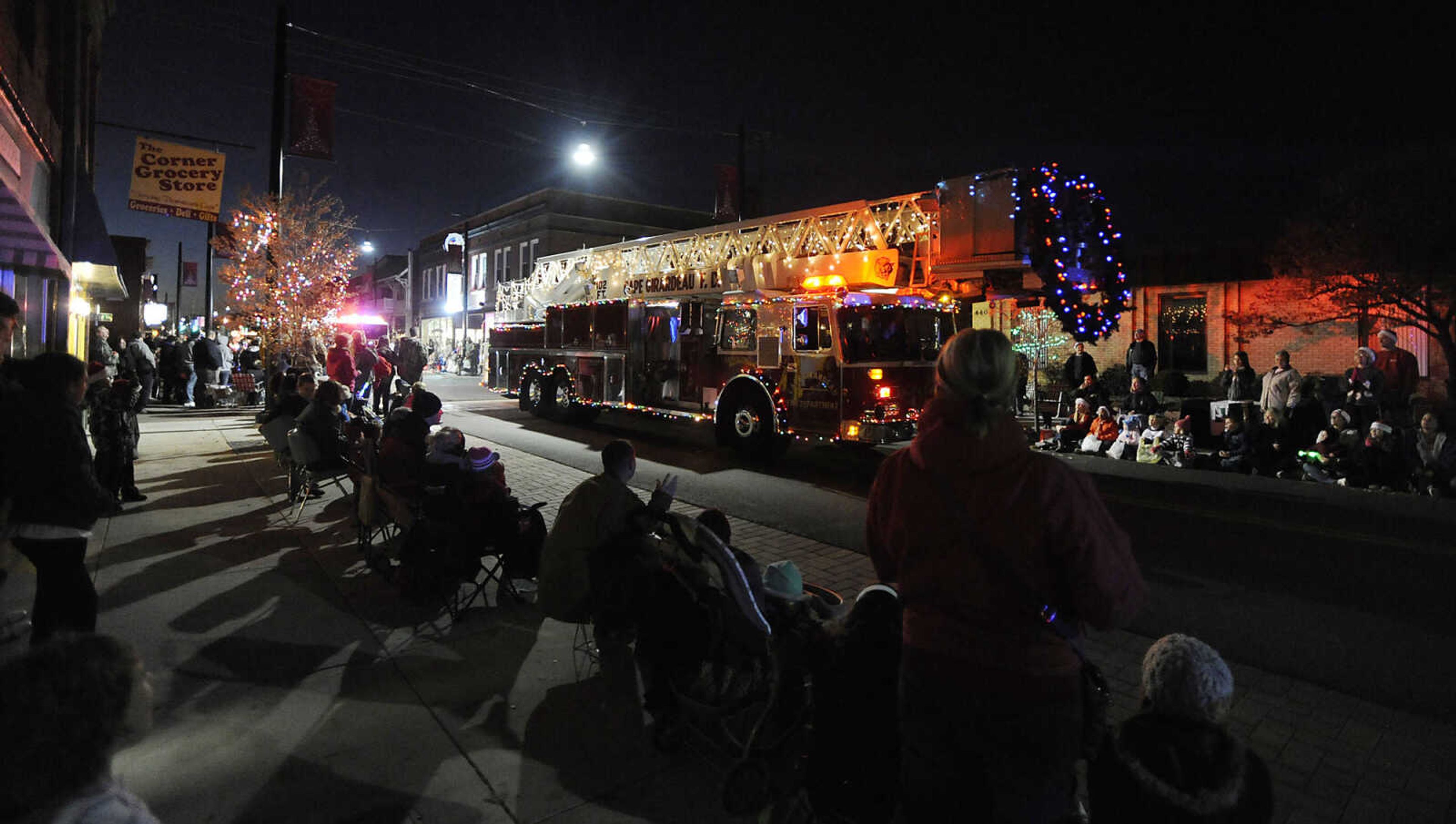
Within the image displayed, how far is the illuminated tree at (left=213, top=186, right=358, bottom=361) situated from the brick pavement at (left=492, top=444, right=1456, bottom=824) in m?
16.8

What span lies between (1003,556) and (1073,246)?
8.71 metres

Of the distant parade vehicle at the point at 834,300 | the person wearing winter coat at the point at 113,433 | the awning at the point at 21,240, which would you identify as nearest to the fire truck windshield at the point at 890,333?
the distant parade vehicle at the point at 834,300

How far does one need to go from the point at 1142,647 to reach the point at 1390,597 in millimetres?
2508

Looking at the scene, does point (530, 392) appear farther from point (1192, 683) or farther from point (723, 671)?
point (1192, 683)

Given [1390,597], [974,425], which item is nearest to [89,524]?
[974,425]

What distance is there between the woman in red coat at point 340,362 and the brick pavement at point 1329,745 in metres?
11.6

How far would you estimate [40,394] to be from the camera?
384 cm

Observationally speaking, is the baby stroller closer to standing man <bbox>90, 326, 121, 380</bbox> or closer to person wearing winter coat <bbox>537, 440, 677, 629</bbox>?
person wearing winter coat <bbox>537, 440, 677, 629</bbox>

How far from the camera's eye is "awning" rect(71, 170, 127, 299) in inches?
572

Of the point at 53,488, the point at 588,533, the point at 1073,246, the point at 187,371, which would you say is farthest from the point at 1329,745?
the point at 187,371

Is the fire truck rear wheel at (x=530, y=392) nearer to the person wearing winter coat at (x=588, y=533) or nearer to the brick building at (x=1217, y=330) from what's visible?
the brick building at (x=1217, y=330)

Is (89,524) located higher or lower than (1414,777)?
higher

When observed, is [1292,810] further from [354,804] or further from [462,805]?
[354,804]

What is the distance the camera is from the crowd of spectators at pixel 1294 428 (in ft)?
32.8
